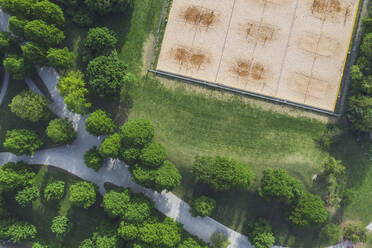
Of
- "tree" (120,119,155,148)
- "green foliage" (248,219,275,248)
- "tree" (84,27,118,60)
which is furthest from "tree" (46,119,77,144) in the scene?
"green foliage" (248,219,275,248)

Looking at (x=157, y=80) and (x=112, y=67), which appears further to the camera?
(x=157, y=80)

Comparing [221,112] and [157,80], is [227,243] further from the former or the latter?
[157,80]

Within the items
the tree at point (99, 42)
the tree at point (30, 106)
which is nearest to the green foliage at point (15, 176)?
the tree at point (30, 106)

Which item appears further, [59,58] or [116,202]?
[116,202]

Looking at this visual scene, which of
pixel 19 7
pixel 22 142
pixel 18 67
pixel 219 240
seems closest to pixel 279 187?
pixel 219 240

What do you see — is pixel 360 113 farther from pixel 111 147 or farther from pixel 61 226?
pixel 61 226

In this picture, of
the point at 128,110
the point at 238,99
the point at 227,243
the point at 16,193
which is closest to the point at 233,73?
the point at 238,99

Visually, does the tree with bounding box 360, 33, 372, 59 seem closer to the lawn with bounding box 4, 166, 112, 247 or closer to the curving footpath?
the curving footpath
